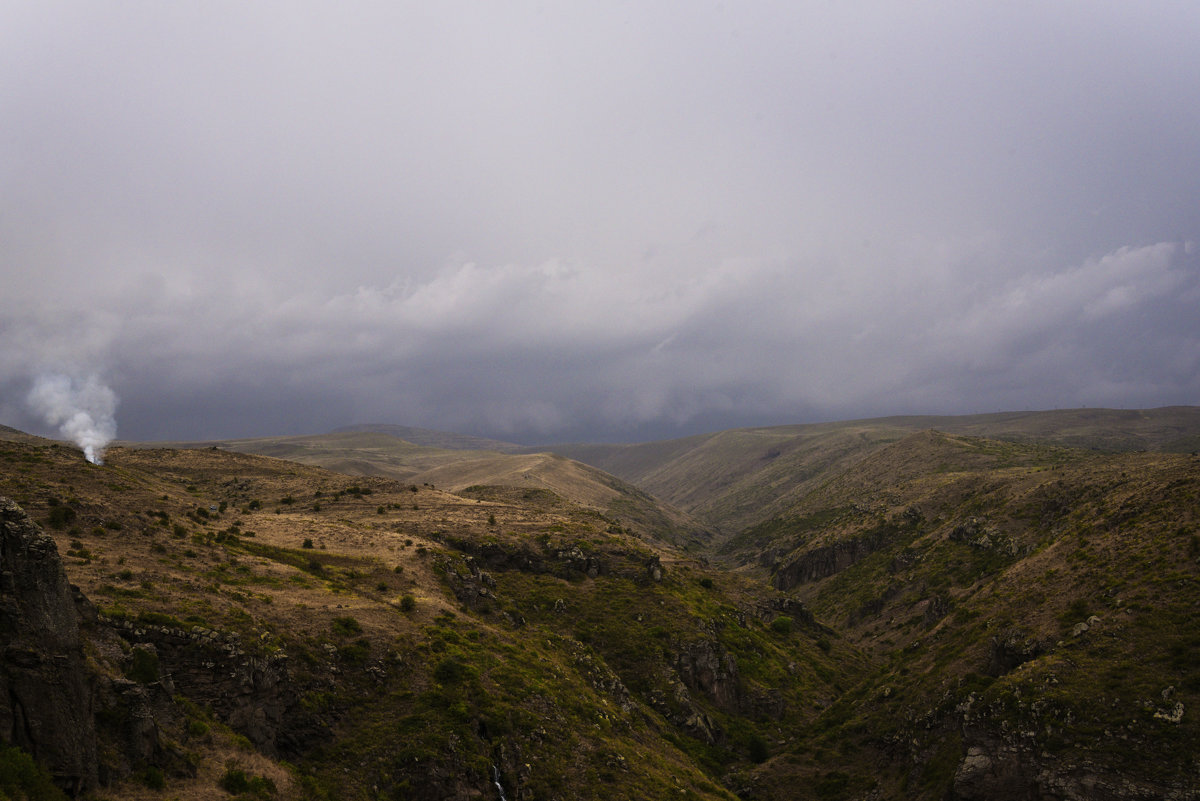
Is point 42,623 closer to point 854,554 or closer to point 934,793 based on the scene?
point 934,793

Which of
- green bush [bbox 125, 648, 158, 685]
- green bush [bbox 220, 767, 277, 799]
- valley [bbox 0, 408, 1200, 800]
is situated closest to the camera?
green bush [bbox 220, 767, 277, 799]

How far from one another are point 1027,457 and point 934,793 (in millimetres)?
134833

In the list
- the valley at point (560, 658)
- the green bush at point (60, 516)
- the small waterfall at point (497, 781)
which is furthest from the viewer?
the green bush at point (60, 516)

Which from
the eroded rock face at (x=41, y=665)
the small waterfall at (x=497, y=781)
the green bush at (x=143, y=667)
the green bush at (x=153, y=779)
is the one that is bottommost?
the small waterfall at (x=497, y=781)

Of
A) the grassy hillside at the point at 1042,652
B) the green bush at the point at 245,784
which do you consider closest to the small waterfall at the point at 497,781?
the green bush at the point at 245,784

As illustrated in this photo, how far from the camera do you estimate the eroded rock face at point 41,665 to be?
71.0 ft

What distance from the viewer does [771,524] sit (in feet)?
655

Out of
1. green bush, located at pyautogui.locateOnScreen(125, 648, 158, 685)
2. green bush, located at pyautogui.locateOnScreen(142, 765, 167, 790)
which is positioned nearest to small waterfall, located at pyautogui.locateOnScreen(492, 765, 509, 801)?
green bush, located at pyautogui.locateOnScreen(142, 765, 167, 790)

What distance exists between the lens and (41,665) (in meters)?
22.7

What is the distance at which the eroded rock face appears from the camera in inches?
852

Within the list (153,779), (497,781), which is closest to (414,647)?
(497,781)

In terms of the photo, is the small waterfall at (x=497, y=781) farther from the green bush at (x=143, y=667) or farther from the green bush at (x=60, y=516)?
the green bush at (x=60, y=516)

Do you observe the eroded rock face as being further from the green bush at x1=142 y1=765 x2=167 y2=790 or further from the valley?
the green bush at x1=142 y1=765 x2=167 y2=790

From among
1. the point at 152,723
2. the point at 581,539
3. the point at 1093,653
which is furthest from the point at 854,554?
the point at 152,723
